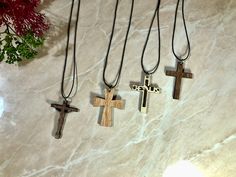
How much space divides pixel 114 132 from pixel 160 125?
6.7 inches

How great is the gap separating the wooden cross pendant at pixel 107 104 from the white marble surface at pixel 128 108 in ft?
0.11

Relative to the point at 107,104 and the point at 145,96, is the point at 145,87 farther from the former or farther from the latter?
the point at 107,104

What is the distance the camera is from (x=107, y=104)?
4.21 ft

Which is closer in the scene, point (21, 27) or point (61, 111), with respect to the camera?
point (21, 27)

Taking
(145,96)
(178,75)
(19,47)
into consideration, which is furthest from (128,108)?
(19,47)

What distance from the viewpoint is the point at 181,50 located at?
4.29ft

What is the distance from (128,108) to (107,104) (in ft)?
0.27

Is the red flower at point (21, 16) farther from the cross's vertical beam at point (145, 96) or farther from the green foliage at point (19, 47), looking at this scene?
the cross's vertical beam at point (145, 96)

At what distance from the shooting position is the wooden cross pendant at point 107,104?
1.28 metres

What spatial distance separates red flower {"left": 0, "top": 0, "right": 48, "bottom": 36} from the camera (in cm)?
113

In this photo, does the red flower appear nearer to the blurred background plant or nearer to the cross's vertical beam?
the blurred background plant

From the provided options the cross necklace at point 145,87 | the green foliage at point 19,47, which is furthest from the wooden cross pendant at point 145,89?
the green foliage at point 19,47

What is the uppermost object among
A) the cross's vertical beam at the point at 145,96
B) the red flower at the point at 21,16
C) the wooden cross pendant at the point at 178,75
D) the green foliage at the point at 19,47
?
the red flower at the point at 21,16

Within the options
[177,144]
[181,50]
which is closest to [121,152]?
[177,144]
